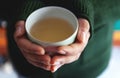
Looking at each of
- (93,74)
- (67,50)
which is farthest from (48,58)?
(93,74)

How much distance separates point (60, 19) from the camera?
466mm

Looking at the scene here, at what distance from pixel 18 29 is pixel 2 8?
0.14 m

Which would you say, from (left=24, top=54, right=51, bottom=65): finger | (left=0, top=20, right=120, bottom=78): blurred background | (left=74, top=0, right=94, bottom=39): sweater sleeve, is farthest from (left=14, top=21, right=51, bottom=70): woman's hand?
(left=0, top=20, right=120, bottom=78): blurred background

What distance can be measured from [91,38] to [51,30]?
92 millimetres

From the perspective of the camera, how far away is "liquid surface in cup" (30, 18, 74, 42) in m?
0.43

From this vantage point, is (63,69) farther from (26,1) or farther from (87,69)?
(26,1)

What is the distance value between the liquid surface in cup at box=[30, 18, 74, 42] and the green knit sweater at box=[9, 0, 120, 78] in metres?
0.04

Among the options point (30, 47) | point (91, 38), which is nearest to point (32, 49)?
point (30, 47)

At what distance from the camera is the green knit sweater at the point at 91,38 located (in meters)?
0.50

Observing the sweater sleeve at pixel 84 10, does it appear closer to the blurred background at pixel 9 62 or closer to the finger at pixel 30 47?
the finger at pixel 30 47

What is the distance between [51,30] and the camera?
450 mm

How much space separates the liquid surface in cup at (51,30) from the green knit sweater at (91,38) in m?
0.04

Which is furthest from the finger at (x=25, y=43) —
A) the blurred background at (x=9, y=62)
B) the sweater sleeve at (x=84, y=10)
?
the blurred background at (x=9, y=62)

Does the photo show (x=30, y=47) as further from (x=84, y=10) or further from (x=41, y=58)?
(x=84, y=10)
